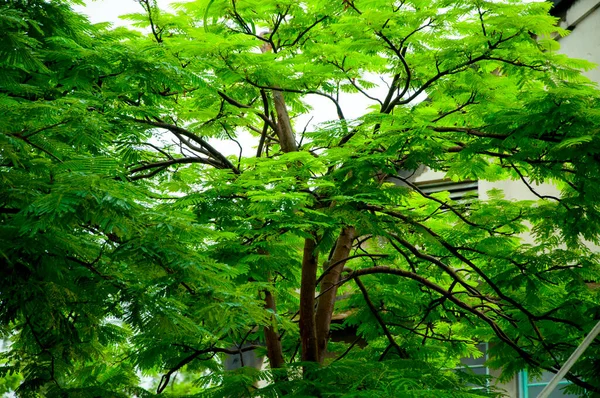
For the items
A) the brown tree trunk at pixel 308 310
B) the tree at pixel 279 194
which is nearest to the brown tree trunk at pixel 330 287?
the tree at pixel 279 194

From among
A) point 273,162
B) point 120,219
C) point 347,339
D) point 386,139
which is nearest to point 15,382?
point 347,339

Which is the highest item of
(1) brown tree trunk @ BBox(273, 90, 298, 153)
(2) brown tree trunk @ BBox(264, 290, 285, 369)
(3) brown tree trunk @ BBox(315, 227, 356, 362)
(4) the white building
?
(4) the white building

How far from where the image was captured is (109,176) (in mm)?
4969

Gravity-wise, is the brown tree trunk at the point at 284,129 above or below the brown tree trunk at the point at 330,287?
above

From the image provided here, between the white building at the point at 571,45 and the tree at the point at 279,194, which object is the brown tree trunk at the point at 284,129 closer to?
the tree at the point at 279,194

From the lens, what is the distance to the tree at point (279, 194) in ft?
16.8

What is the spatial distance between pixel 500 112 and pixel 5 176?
4.35 metres

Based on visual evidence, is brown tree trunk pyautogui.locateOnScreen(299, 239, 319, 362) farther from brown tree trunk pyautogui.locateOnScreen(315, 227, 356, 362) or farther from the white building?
the white building

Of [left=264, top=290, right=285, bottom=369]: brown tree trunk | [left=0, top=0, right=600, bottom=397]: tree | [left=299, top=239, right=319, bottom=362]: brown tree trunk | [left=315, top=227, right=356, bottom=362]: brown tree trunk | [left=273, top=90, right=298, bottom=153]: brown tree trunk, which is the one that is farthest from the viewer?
[left=273, top=90, right=298, bottom=153]: brown tree trunk

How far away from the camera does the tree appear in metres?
5.11

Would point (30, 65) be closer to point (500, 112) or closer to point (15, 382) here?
point (500, 112)

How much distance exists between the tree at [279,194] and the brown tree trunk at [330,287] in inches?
1.1

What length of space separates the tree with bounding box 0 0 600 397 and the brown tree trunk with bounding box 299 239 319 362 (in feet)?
0.06

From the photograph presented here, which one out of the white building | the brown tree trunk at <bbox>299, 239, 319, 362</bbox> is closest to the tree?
the brown tree trunk at <bbox>299, 239, 319, 362</bbox>
